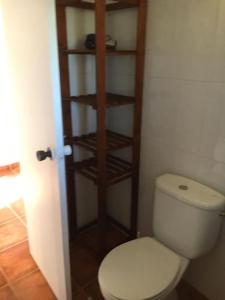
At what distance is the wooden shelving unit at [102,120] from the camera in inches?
54.2

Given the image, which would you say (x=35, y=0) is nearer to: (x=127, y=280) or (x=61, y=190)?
(x=61, y=190)

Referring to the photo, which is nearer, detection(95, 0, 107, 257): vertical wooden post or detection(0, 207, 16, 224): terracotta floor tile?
detection(95, 0, 107, 257): vertical wooden post

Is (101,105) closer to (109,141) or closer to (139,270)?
(109,141)

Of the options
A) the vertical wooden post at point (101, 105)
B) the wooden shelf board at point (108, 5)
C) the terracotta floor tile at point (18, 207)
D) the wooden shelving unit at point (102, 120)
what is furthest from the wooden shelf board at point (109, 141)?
the terracotta floor tile at point (18, 207)

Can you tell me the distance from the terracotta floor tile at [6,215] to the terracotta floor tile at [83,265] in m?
0.77

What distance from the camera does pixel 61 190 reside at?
1.16m

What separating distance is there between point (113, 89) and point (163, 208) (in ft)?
2.86

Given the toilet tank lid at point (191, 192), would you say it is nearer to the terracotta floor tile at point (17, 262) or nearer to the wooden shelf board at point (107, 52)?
the wooden shelf board at point (107, 52)

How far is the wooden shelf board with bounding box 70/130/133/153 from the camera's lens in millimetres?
1624

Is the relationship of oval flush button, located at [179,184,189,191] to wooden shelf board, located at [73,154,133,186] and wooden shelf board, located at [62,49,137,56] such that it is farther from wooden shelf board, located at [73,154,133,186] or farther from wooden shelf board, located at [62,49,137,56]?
wooden shelf board, located at [62,49,137,56]

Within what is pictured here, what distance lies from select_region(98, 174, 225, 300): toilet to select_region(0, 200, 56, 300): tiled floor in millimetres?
589

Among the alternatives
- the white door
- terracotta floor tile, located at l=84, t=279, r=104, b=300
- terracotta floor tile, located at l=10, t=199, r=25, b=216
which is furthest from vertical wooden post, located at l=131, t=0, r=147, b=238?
terracotta floor tile, located at l=10, t=199, r=25, b=216

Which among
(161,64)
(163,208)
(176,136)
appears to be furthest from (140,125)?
(163,208)

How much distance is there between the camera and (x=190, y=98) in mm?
1344
